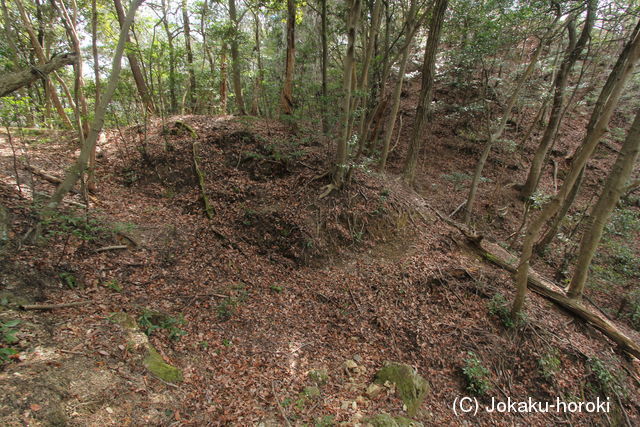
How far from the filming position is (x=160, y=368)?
362cm

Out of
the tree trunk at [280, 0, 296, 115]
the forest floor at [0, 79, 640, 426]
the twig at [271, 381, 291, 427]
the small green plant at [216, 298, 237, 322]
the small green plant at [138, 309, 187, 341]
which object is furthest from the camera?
the tree trunk at [280, 0, 296, 115]

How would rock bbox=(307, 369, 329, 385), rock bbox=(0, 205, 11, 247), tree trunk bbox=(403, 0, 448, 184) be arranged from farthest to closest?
1. tree trunk bbox=(403, 0, 448, 184)
2. rock bbox=(307, 369, 329, 385)
3. rock bbox=(0, 205, 11, 247)

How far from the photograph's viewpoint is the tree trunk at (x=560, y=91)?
9939mm

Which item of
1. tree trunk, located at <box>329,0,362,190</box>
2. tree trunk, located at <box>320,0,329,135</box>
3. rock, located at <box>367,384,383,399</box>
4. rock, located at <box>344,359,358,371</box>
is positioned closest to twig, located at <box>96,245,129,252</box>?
rock, located at <box>344,359,358,371</box>

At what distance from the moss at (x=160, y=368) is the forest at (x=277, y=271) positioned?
1.1 inches

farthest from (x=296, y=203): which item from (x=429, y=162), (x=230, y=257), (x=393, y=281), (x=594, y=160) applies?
(x=594, y=160)

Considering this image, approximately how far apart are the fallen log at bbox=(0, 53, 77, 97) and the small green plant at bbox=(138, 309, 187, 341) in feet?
12.4

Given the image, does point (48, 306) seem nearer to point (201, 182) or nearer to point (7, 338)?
point (7, 338)

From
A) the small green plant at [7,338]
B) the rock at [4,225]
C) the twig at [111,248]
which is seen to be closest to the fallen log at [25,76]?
the rock at [4,225]

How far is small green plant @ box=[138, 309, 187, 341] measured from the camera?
409 centimetres

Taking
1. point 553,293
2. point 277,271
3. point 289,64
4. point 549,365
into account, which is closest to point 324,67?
point 289,64

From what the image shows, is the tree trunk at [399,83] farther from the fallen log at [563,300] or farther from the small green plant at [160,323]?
the small green plant at [160,323]

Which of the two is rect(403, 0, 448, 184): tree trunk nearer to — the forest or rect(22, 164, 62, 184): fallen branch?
the forest

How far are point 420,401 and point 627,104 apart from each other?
71.1ft
